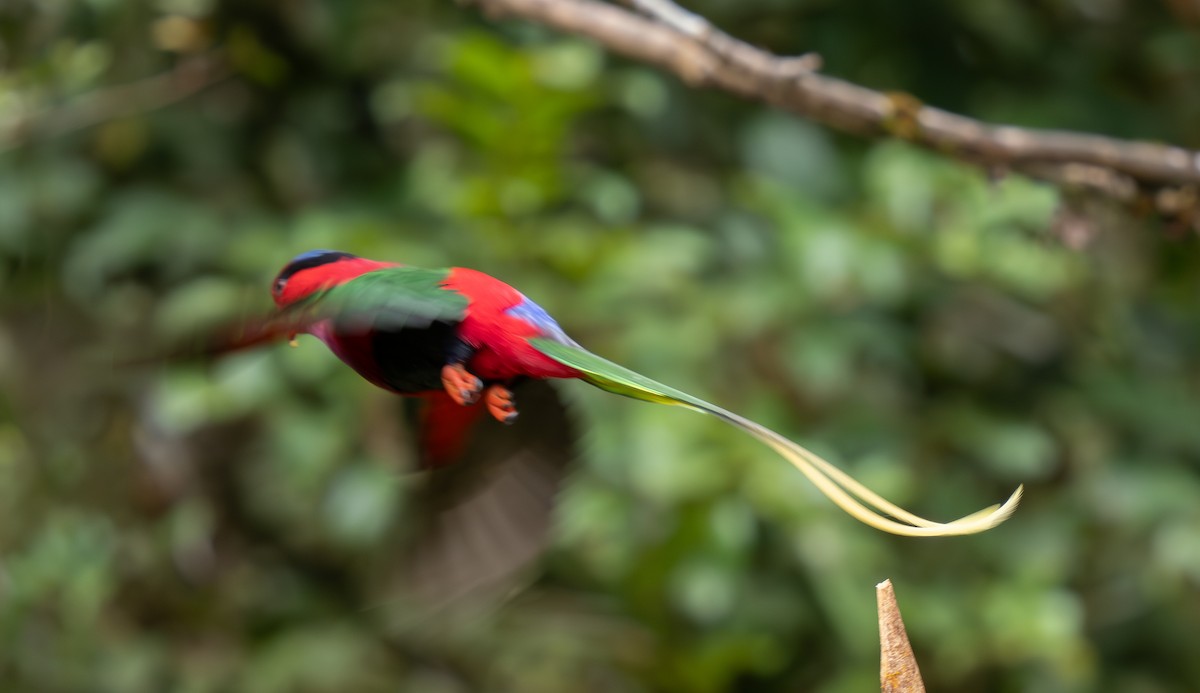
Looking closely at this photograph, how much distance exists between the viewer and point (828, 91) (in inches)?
25.3

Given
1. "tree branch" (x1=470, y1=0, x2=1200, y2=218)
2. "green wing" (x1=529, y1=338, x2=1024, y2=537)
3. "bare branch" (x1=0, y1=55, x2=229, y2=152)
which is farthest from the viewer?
"bare branch" (x1=0, y1=55, x2=229, y2=152)

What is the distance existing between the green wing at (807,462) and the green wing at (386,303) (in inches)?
0.9

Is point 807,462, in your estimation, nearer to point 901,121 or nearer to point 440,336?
point 440,336

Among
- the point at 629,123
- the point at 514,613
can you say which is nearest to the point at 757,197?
the point at 629,123

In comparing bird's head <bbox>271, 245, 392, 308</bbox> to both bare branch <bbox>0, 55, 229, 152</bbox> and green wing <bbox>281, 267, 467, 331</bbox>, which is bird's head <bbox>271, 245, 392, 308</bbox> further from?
bare branch <bbox>0, 55, 229, 152</bbox>

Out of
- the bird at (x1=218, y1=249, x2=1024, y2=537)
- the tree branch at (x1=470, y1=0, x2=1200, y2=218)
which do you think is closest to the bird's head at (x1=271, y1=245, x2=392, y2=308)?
the bird at (x1=218, y1=249, x2=1024, y2=537)

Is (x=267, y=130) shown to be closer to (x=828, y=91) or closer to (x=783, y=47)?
(x=783, y=47)

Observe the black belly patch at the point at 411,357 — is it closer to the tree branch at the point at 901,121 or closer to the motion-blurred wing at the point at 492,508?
the motion-blurred wing at the point at 492,508

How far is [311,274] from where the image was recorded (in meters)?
0.23

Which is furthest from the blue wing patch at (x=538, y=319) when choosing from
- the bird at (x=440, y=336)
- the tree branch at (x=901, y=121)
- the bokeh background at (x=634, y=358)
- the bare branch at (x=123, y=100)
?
the bare branch at (x=123, y=100)

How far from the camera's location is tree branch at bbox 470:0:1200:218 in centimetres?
62

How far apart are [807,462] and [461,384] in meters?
0.06

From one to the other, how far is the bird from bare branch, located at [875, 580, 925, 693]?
0.05ft

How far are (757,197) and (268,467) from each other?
1.86ft
